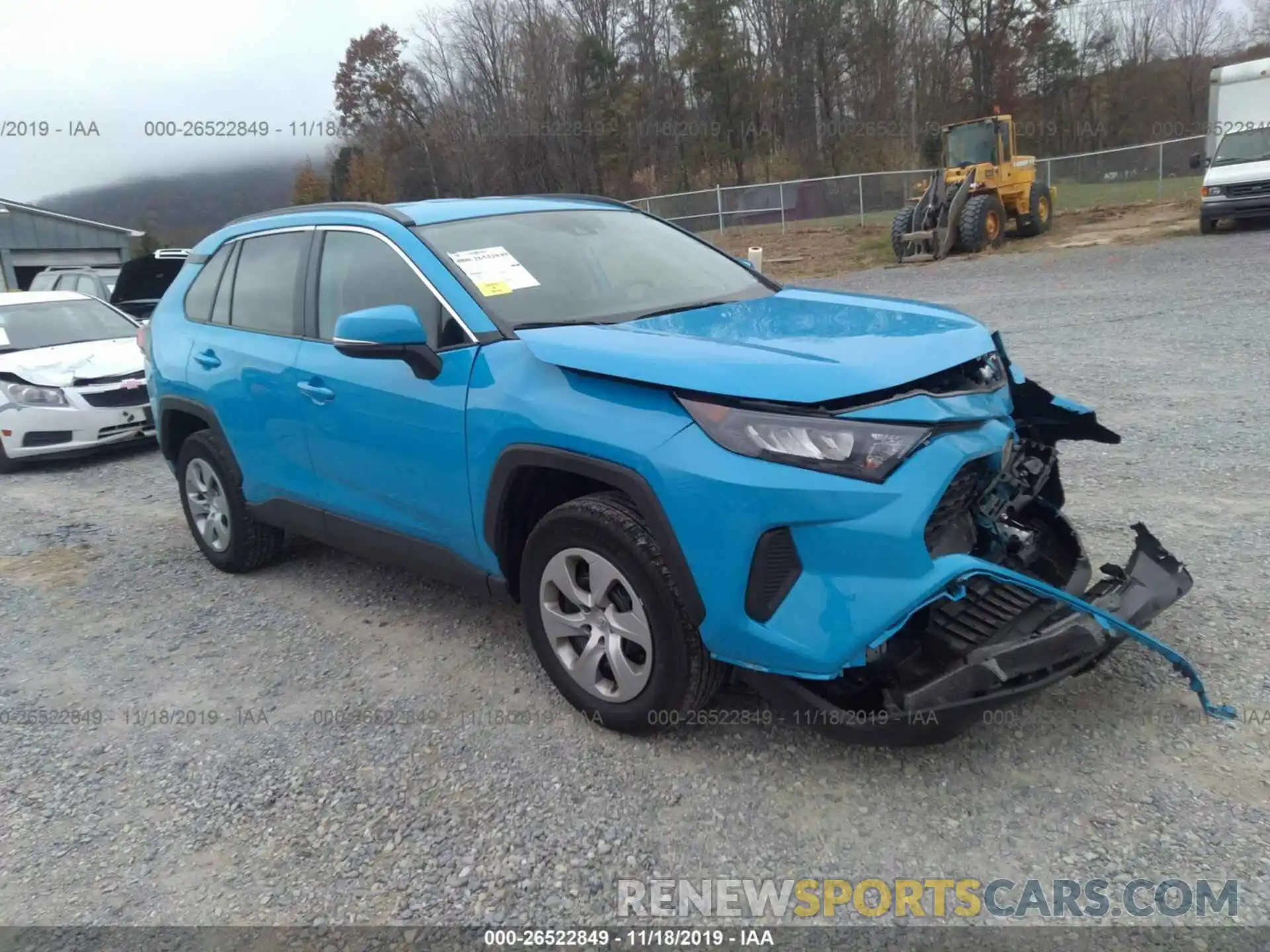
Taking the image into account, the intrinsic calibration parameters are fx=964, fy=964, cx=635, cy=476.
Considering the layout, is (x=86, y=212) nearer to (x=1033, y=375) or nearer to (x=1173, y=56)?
(x=1033, y=375)

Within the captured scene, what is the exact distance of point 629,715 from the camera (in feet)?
10.3

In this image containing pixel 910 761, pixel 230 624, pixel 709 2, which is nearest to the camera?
pixel 910 761

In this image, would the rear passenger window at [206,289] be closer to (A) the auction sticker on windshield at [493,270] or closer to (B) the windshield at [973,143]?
(A) the auction sticker on windshield at [493,270]

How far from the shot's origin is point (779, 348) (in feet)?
9.62

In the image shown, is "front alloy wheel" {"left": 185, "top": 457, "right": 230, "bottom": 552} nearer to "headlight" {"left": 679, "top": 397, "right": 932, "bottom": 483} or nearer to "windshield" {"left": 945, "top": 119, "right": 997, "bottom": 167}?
"headlight" {"left": 679, "top": 397, "right": 932, "bottom": 483}

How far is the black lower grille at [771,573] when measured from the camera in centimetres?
264

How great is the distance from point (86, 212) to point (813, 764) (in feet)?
136

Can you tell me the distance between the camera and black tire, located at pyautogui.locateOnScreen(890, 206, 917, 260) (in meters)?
20.3

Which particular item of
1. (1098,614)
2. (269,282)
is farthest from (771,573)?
(269,282)

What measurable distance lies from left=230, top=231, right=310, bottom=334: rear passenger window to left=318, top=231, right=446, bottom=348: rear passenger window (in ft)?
0.71

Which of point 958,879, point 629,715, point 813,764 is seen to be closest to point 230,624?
point 629,715

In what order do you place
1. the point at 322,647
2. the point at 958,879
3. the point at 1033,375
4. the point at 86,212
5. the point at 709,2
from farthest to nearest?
1. the point at 709,2
2. the point at 86,212
3. the point at 1033,375
4. the point at 322,647
5. the point at 958,879

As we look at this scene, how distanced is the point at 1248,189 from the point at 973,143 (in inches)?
203

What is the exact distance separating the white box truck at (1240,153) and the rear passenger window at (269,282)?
59.3ft
